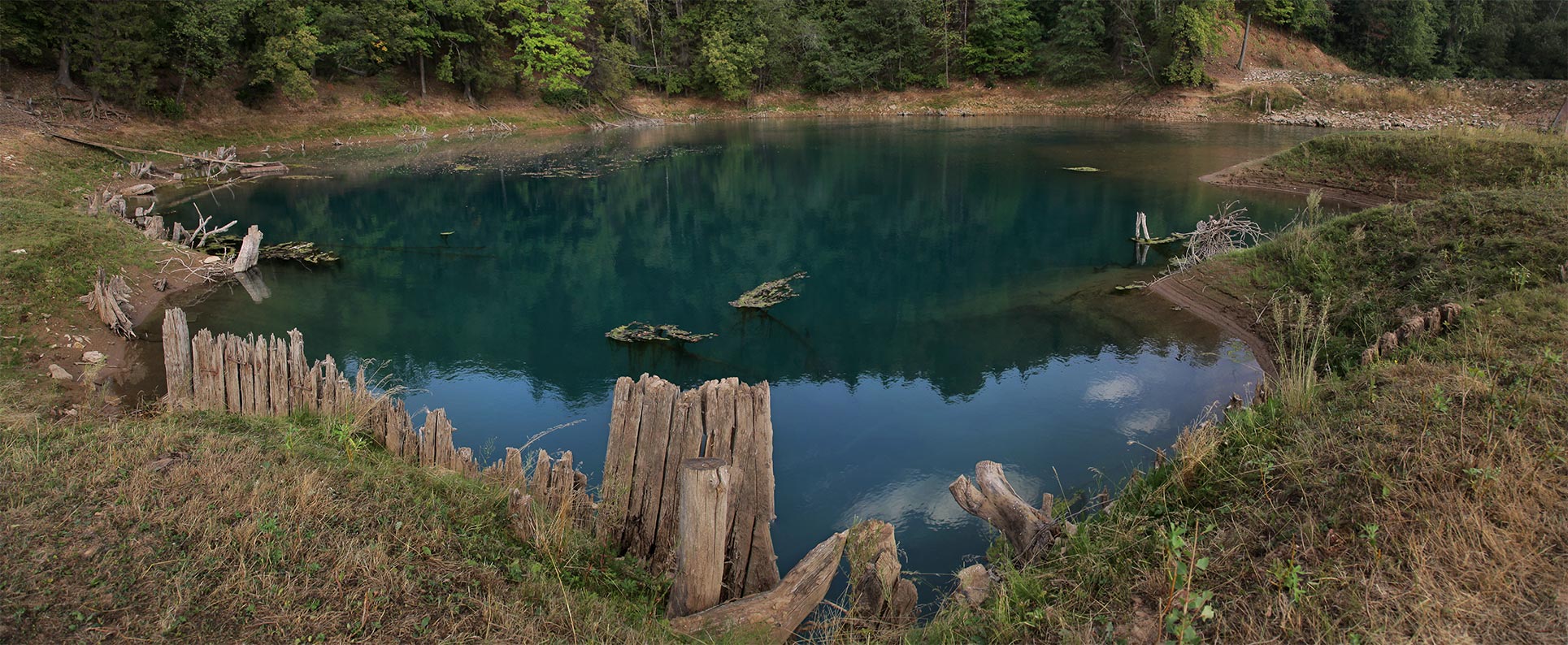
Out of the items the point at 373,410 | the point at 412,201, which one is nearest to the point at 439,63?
the point at 412,201

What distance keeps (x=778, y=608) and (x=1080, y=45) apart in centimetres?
5838

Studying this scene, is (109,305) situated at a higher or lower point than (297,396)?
higher

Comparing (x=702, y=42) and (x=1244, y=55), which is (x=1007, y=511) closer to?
(x=702, y=42)

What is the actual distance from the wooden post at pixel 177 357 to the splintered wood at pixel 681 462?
16.9ft

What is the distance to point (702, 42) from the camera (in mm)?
58000

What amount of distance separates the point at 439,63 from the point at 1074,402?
153 feet

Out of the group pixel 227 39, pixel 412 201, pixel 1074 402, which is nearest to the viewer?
pixel 1074 402

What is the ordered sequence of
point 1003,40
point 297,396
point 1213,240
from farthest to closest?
1. point 1003,40
2. point 1213,240
3. point 297,396

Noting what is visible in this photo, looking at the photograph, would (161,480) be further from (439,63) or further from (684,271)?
(439,63)

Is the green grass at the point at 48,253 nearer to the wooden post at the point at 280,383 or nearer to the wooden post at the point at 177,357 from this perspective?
the wooden post at the point at 177,357

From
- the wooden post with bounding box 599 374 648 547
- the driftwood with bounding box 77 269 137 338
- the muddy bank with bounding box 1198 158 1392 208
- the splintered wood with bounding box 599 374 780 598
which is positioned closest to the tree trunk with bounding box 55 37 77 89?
the driftwood with bounding box 77 269 137 338

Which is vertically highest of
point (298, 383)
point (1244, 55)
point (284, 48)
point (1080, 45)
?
point (1080, 45)

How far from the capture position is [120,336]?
1191cm

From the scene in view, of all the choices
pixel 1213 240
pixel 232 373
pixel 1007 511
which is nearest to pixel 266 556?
pixel 232 373
